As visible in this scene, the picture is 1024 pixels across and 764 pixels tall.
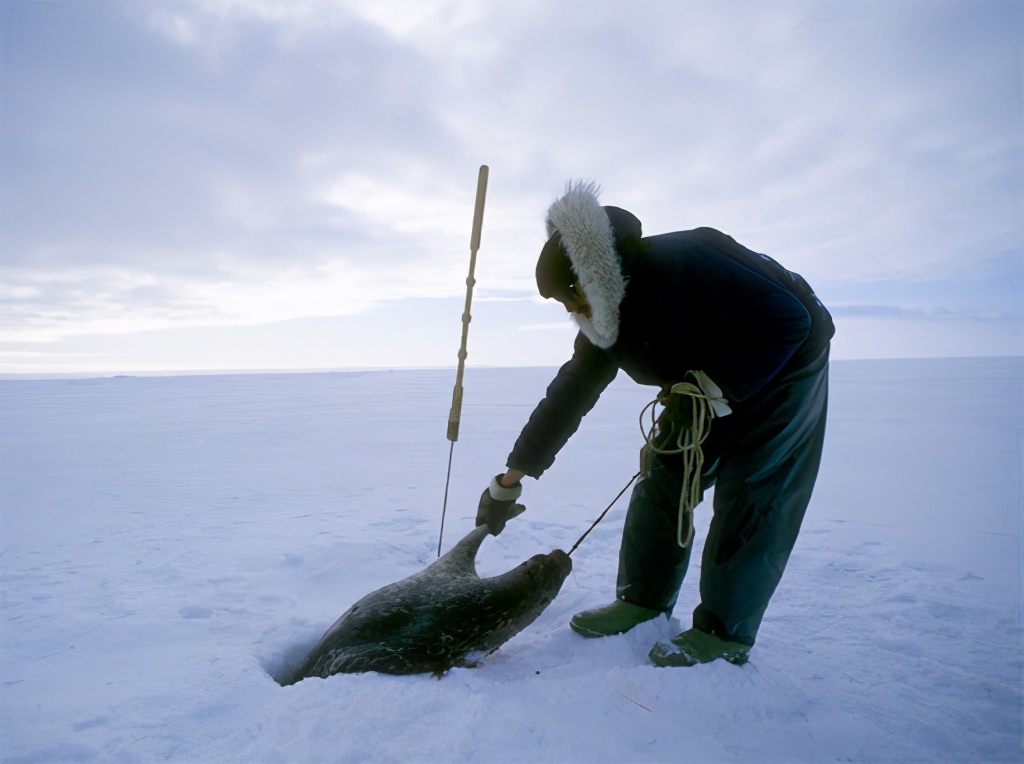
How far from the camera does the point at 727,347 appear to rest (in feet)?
7.20

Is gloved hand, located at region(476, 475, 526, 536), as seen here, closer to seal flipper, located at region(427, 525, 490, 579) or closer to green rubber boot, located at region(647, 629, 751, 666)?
seal flipper, located at region(427, 525, 490, 579)

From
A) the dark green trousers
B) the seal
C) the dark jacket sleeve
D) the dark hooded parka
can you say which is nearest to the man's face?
the dark hooded parka

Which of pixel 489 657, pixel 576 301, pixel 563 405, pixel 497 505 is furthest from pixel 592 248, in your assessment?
pixel 489 657

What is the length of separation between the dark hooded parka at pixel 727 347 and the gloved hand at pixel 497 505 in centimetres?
90

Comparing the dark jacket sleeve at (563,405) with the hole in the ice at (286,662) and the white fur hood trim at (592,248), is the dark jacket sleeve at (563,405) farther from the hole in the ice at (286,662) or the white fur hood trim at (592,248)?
the hole in the ice at (286,662)

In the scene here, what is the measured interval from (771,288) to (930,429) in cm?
919

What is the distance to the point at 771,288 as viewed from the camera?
2172 mm

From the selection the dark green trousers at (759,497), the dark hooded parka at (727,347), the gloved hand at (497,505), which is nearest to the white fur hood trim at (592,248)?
the dark hooded parka at (727,347)

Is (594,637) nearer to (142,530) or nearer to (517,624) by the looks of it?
(517,624)

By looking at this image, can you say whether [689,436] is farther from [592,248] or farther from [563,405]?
[592,248]

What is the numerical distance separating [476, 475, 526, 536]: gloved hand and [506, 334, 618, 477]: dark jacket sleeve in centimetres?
15

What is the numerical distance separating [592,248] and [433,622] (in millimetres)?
1599

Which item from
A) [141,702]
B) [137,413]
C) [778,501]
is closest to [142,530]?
[141,702]

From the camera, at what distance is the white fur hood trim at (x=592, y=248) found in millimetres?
2188
